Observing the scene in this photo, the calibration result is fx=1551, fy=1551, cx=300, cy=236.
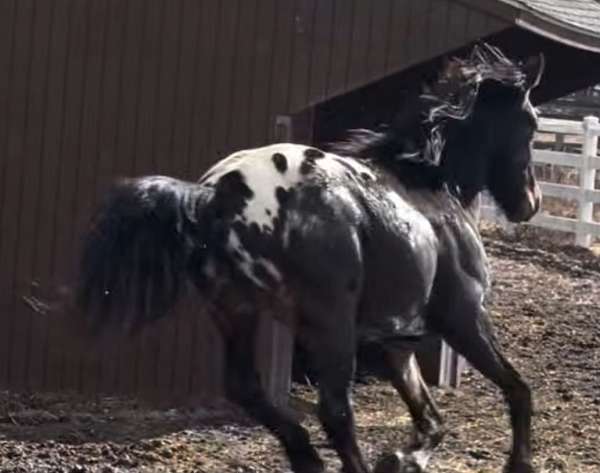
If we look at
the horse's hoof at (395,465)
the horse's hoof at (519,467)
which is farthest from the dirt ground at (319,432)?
the horse's hoof at (395,465)

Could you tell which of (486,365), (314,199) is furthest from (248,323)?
(486,365)

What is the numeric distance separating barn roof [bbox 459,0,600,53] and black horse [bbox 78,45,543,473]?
132 centimetres

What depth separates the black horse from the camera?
5.68 metres

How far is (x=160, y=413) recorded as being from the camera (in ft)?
26.5

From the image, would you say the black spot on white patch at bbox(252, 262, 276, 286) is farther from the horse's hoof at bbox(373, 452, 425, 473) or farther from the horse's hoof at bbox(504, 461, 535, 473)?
the horse's hoof at bbox(504, 461, 535, 473)

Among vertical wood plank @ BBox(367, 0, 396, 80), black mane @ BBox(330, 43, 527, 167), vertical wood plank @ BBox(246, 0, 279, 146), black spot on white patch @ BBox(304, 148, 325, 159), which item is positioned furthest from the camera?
vertical wood plank @ BBox(246, 0, 279, 146)

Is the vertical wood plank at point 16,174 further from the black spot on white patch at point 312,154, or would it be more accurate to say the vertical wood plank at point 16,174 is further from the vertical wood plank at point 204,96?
the black spot on white patch at point 312,154

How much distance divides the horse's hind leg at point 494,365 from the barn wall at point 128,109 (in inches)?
75.2

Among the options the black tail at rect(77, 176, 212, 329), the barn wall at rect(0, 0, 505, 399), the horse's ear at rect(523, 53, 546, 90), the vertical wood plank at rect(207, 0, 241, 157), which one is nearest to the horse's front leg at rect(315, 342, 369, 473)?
the black tail at rect(77, 176, 212, 329)

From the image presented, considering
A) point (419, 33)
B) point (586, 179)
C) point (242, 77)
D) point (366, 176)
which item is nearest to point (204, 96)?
point (242, 77)

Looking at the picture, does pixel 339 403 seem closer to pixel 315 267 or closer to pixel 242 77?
pixel 315 267

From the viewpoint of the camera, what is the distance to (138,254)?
5.65m

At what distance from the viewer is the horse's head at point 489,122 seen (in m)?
6.90

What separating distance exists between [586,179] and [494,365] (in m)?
9.63
